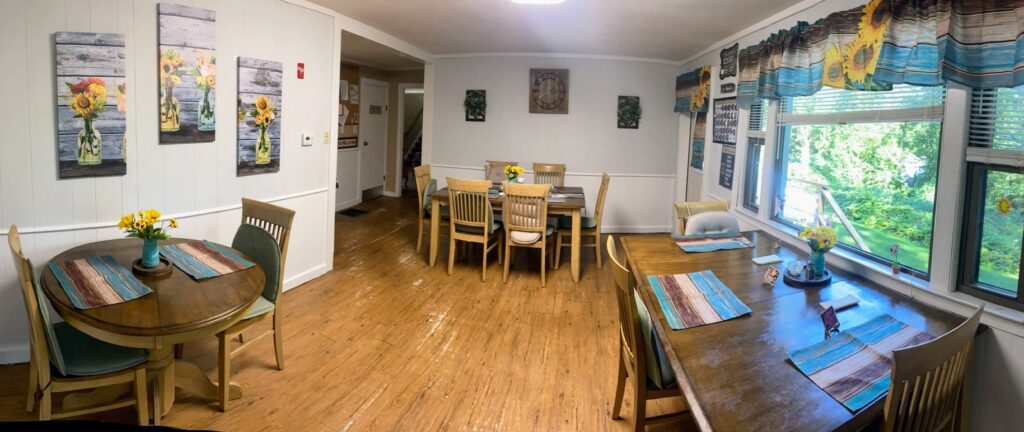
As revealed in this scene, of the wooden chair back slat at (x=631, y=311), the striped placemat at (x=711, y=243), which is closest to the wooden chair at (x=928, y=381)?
the wooden chair back slat at (x=631, y=311)

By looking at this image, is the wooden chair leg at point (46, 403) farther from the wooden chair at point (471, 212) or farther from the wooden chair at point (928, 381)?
the wooden chair at point (471, 212)

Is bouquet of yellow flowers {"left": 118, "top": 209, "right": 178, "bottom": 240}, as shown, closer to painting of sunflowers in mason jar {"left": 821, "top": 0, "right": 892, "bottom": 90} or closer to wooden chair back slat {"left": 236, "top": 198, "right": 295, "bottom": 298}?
wooden chair back slat {"left": 236, "top": 198, "right": 295, "bottom": 298}

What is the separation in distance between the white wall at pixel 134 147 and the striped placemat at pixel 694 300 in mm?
2742

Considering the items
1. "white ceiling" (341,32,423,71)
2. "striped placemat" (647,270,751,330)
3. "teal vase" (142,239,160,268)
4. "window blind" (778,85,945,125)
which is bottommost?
"striped placemat" (647,270,751,330)

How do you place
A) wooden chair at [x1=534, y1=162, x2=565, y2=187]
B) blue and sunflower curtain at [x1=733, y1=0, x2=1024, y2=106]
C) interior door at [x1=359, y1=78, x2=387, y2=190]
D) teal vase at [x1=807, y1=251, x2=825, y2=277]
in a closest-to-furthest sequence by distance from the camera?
blue and sunflower curtain at [x1=733, y1=0, x2=1024, y2=106] → teal vase at [x1=807, y1=251, x2=825, y2=277] → wooden chair at [x1=534, y1=162, x2=565, y2=187] → interior door at [x1=359, y1=78, x2=387, y2=190]

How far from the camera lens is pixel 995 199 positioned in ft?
6.79

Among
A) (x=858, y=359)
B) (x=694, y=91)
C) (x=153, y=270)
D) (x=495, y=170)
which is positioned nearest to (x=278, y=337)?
(x=153, y=270)

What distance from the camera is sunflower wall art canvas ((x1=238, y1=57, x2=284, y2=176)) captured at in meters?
3.52

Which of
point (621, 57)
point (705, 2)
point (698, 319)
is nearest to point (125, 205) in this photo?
point (698, 319)

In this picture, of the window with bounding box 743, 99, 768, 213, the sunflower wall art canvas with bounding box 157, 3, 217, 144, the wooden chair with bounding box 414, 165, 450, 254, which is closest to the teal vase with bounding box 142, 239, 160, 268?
the sunflower wall art canvas with bounding box 157, 3, 217, 144

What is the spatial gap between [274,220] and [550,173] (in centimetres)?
391

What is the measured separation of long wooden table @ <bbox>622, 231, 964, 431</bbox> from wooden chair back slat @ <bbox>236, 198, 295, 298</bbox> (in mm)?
1760

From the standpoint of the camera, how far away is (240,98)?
3.49m

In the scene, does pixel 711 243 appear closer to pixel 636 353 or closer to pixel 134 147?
pixel 636 353
